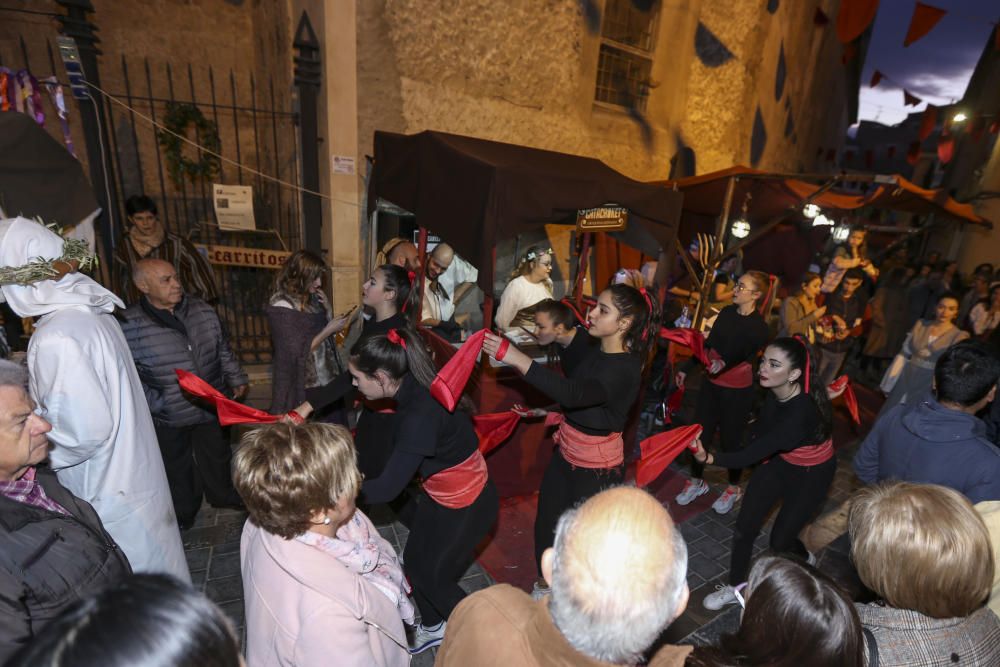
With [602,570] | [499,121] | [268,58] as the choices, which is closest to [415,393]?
[602,570]

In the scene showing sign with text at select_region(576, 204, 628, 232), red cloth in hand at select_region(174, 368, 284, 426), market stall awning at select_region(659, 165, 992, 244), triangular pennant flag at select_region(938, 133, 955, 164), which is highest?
triangular pennant flag at select_region(938, 133, 955, 164)

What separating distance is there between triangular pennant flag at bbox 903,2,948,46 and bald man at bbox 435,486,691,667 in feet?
37.8

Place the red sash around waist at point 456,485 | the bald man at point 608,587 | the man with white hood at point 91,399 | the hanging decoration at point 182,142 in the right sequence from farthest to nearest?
the hanging decoration at point 182,142
the red sash around waist at point 456,485
the man with white hood at point 91,399
the bald man at point 608,587

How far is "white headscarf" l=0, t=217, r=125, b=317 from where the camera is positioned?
233cm

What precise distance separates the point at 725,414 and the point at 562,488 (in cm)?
254

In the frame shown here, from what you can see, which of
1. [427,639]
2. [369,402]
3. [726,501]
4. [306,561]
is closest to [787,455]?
[726,501]

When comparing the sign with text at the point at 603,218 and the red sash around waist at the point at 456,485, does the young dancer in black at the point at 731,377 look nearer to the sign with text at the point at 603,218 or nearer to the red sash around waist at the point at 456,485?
the sign with text at the point at 603,218

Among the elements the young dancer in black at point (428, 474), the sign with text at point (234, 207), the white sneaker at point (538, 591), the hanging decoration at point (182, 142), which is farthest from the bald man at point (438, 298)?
the hanging decoration at point (182, 142)

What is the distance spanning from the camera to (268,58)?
7520mm

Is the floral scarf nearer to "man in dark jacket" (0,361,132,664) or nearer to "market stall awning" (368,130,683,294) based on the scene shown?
"man in dark jacket" (0,361,132,664)

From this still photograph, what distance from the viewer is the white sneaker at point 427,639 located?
3.06 m

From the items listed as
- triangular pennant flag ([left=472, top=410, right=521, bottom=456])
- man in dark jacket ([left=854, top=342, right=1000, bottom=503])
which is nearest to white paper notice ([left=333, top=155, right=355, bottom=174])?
triangular pennant flag ([left=472, top=410, right=521, bottom=456])

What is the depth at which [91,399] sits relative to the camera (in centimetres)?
234

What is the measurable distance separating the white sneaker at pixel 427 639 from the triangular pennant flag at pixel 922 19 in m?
11.6
